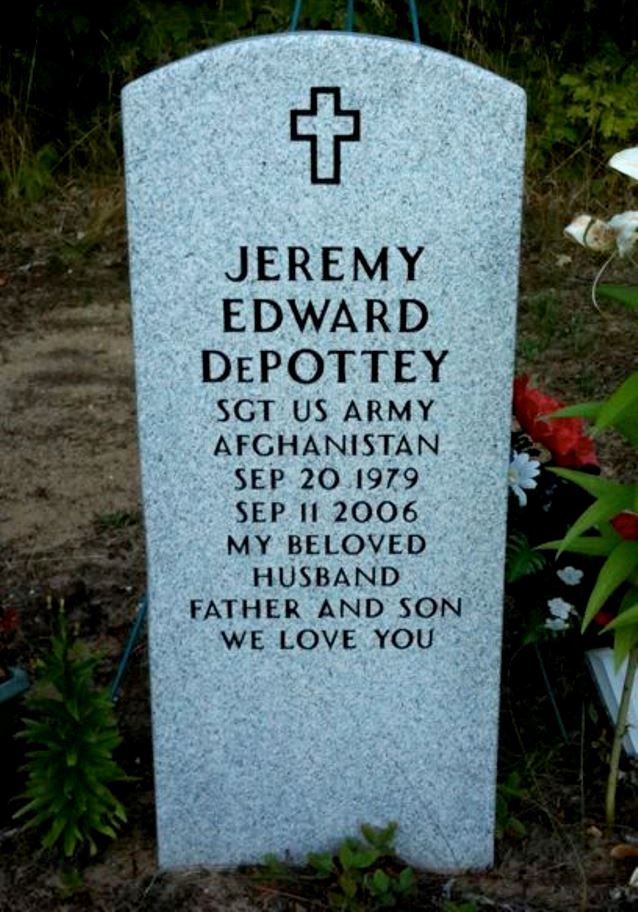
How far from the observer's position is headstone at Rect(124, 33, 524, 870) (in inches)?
91.2

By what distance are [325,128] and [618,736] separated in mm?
1384

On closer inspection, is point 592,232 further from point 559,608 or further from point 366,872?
point 366,872

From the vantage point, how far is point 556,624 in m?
3.10

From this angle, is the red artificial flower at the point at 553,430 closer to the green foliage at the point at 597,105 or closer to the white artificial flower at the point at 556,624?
the white artificial flower at the point at 556,624

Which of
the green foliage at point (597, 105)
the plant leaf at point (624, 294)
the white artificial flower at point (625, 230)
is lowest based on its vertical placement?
the plant leaf at point (624, 294)

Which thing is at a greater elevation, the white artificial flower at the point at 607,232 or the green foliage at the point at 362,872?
the white artificial flower at the point at 607,232

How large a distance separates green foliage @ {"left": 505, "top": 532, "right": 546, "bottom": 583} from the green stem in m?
0.31

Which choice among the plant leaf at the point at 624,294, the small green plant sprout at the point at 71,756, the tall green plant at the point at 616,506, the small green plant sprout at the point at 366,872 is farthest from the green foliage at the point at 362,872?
the plant leaf at the point at 624,294

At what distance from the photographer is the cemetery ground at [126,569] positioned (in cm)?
285

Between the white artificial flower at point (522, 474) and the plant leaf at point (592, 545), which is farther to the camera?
the white artificial flower at point (522, 474)

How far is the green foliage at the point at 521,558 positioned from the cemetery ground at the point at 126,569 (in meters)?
0.26

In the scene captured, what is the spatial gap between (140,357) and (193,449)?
20 cm

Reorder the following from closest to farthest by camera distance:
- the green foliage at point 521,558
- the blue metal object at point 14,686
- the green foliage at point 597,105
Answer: the blue metal object at point 14,686 → the green foliage at point 521,558 → the green foliage at point 597,105

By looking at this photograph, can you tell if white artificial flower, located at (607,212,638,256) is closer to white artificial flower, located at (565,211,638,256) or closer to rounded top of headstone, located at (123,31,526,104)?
white artificial flower, located at (565,211,638,256)
